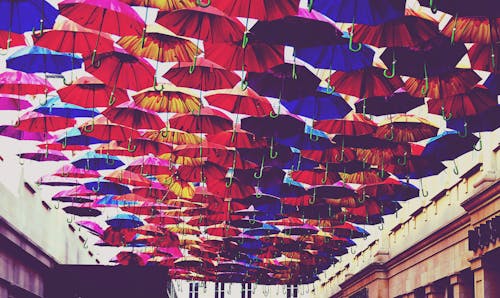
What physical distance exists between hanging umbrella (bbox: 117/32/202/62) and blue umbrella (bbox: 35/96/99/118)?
2.80 m

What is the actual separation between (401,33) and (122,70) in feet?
14.0

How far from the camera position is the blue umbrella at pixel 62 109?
15.5 m

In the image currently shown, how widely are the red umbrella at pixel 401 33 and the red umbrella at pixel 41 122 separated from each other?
634 centimetres

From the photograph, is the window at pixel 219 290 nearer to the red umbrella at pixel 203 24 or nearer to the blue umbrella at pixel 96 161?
the blue umbrella at pixel 96 161

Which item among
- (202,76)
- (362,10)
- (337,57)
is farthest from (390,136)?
(362,10)

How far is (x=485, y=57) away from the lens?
1220cm

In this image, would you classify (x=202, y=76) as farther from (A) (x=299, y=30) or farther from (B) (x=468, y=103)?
(B) (x=468, y=103)

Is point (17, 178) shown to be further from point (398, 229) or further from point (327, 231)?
point (398, 229)

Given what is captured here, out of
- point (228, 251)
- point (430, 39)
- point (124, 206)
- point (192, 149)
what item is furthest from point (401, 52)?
point (228, 251)

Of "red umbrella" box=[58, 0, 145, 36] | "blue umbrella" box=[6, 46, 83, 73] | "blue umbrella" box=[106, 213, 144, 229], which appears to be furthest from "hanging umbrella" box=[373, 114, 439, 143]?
"blue umbrella" box=[106, 213, 144, 229]

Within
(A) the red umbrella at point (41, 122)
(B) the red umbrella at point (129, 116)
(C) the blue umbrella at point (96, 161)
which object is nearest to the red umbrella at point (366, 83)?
(B) the red umbrella at point (129, 116)

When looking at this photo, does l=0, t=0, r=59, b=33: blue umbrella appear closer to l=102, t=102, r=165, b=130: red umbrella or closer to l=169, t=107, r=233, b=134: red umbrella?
l=102, t=102, r=165, b=130: red umbrella

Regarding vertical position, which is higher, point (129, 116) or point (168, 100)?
point (168, 100)

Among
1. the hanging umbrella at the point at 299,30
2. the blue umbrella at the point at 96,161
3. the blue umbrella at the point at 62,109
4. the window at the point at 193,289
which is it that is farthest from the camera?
the window at the point at 193,289
